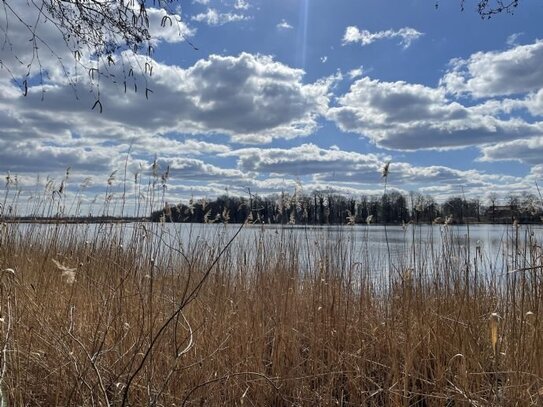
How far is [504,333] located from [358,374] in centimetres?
90

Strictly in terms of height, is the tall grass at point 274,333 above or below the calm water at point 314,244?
below

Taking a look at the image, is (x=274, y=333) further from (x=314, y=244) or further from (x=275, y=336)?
(x=314, y=244)

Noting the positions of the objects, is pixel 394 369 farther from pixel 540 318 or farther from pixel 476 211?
pixel 476 211

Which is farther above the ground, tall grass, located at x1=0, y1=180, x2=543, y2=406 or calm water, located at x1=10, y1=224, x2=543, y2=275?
calm water, located at x1=10, y1=224, x2=543, y2=275

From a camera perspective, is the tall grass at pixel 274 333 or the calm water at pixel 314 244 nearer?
the tall grass at pixel 274 333

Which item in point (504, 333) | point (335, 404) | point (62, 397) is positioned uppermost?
point (504, 333)

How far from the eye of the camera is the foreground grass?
229 centimetres

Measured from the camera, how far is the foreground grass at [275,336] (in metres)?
2.29

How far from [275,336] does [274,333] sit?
0.07 m

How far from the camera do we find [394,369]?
265 centimetres

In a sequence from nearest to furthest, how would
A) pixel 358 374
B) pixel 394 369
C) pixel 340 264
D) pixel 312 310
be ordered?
pixel 394 369 → pixel 358 374 → pixel 312 310 → pixel 340 264

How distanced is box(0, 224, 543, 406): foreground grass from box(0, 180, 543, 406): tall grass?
1cm

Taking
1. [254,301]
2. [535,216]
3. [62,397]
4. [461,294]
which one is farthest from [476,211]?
[62,397]

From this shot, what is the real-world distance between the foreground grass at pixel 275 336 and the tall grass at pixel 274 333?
0.01 meters
